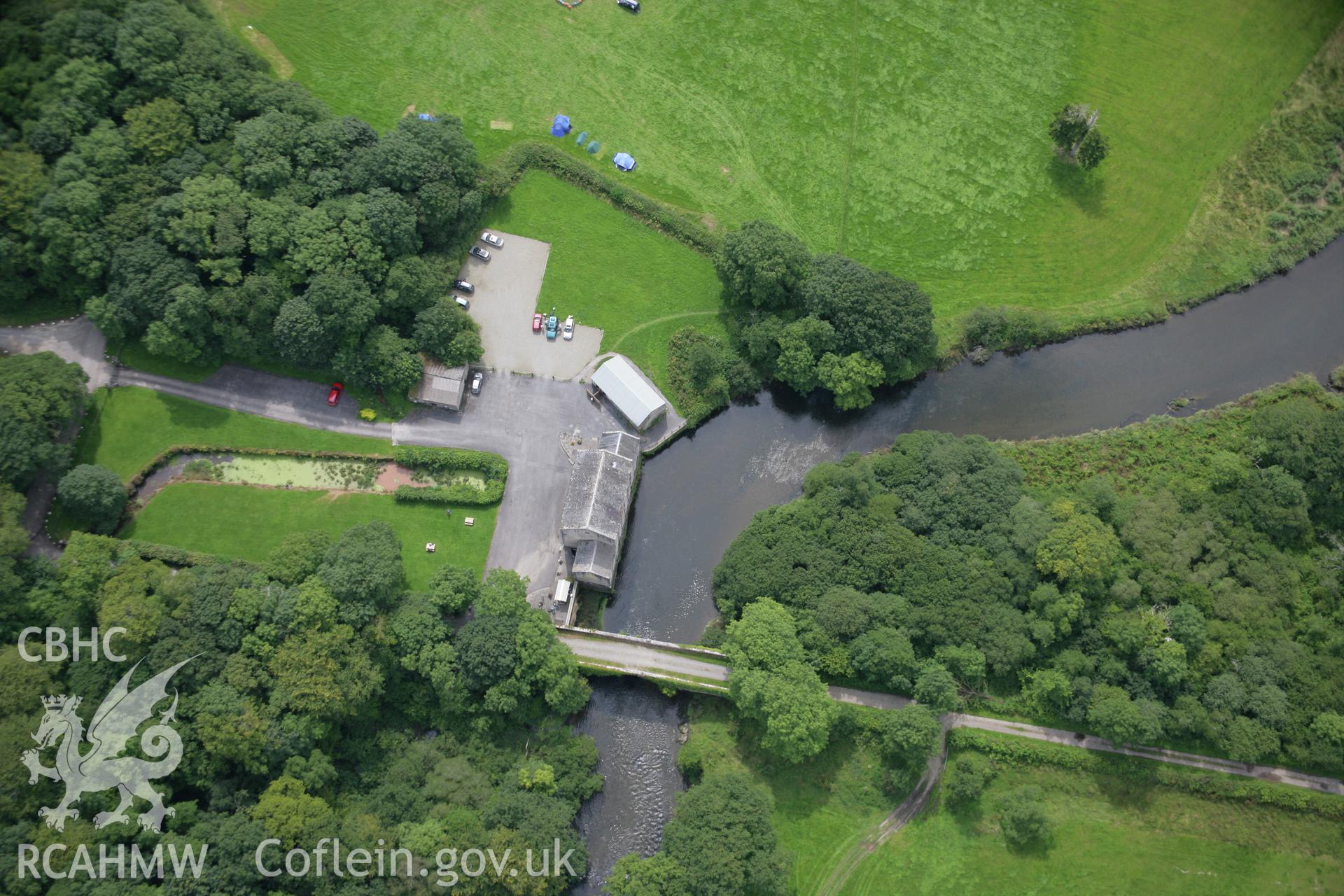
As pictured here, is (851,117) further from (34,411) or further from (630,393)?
(34,411)

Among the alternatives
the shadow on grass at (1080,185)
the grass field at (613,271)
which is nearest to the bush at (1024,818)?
the grass field at (613,271)

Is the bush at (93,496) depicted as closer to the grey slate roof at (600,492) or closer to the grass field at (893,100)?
the grey slate roof at (600,492)

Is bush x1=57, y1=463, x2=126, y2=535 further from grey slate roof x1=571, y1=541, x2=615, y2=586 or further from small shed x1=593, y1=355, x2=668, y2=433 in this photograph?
small shed x1=593, y1=355, x2=668, y2=433

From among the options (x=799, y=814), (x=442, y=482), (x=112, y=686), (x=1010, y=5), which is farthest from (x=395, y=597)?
(x=1010, y=5)

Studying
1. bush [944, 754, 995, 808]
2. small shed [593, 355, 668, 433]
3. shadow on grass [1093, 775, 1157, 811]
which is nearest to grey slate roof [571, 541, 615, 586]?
small shed [593, 355, 668, 433]

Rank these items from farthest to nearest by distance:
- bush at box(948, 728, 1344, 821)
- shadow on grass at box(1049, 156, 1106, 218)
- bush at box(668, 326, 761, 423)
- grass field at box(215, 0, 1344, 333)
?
shadow on grass at box(1049, 156, 1106, 218) → grass field at box(215, 0, 1344, 333) → bush at box(668, 326, 761, 423) → bush at box(948, 728, 1344, 821)

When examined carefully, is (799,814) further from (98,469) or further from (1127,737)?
(98,469)
